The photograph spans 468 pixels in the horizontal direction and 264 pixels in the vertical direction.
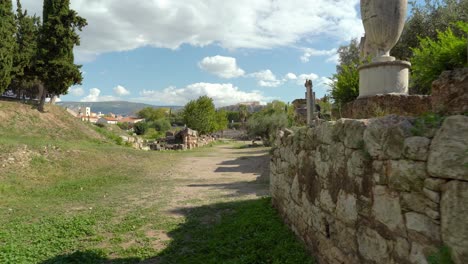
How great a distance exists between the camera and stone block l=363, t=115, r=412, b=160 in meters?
2.52

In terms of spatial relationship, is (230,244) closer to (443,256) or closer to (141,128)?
(443,256)

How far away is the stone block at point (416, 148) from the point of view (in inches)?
89.4

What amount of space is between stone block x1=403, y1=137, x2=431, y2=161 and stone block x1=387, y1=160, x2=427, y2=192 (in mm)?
42

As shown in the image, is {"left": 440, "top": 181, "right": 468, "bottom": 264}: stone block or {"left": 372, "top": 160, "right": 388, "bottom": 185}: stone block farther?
{"left": 372, "top": 160, "right": 388, "bottom": 185}: stone block

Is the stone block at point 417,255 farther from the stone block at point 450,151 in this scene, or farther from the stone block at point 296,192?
the stone block at point 296,192

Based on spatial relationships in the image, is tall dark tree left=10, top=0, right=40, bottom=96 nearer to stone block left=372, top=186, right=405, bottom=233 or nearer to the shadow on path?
the shadow on path

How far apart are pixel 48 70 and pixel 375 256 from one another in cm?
2445

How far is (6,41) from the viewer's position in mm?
20469

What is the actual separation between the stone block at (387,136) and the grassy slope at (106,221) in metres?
2.06

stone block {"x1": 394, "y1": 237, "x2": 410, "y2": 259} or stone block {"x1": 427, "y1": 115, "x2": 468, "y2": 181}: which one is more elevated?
stone block {"x1": 427, "y1": 115, "x2": 468, "y2": 181}

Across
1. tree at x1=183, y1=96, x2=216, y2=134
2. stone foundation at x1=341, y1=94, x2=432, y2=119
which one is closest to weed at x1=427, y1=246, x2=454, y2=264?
stone foundation at x1=341, y1=94, x2=432, y2=119

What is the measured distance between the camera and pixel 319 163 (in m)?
4.14

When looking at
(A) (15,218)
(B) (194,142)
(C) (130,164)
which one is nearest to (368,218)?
(A) (15,218)

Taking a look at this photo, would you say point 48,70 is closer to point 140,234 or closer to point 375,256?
point 140,234
